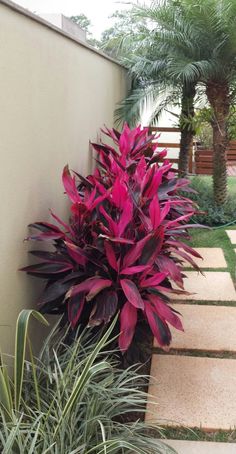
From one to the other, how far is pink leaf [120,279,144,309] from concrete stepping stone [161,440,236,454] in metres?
0.61

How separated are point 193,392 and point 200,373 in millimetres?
Result: 167

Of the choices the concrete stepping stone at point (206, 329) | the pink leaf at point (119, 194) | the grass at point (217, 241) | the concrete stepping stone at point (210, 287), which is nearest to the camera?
the pink leaf at point (119, 194)

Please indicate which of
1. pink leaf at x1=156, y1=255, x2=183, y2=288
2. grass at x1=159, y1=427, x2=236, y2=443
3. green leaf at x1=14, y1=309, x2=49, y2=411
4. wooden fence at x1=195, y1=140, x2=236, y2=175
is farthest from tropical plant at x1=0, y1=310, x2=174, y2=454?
wooden fence at x1=195, y1=140, x2=236, y2=175

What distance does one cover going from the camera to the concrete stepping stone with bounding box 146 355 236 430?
2109mm

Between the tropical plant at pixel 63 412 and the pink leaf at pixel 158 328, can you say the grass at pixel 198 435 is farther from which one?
the pink leaf at pixel 158 328

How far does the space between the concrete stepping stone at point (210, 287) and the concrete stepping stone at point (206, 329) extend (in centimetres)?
15

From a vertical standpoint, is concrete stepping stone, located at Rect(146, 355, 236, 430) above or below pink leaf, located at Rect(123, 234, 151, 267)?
below

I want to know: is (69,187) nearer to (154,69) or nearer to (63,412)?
(63,412)

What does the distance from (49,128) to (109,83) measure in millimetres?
2523

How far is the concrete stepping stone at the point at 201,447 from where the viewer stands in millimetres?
1895

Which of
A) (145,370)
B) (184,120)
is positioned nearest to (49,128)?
(145,370)

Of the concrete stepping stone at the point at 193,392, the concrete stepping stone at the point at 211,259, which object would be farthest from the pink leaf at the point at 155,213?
the concrete stepping stone at the point at 211,259

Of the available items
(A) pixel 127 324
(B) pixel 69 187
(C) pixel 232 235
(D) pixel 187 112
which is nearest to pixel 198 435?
(A) pixel 127 324

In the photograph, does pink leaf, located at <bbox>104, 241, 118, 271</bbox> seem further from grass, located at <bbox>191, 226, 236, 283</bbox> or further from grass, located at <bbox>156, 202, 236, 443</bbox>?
grass, located at <bbox>191, 226, 236, 283</bbox>
